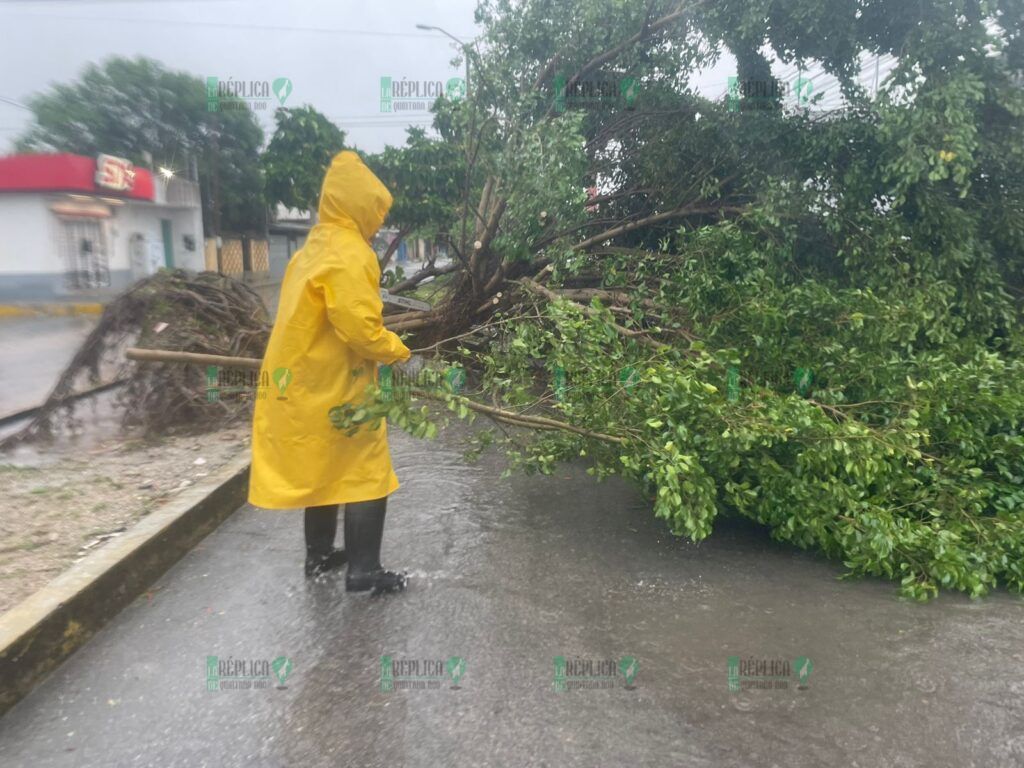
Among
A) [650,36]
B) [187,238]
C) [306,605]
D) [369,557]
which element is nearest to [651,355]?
[369,557]

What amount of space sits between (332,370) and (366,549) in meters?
0.84

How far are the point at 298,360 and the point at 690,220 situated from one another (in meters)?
4.48

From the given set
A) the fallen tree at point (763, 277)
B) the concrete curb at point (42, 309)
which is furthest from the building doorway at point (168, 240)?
the fallen tree at point (763, 277)

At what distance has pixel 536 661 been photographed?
10.4 ft

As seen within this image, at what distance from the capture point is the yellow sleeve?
3.28 metres

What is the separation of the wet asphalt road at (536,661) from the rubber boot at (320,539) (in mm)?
100

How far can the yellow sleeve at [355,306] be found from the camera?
3.28 metres

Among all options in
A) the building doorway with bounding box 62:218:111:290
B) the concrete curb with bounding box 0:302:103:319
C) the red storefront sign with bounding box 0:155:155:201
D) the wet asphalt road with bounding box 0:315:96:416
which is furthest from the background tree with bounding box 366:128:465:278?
the red storefront sign with bounding box 0:155:155:201

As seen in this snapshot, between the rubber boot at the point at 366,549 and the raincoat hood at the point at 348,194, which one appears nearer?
the raincoat hood at the point at 348,194

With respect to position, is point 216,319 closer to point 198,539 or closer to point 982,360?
point 198,539

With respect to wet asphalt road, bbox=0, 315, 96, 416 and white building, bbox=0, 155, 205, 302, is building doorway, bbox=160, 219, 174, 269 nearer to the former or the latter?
white building, bbox=0, 155, 205, 302

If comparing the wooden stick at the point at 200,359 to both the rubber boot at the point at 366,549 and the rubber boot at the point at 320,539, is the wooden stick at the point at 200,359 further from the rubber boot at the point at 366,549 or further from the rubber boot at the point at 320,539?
the rubber boot at the point at 366,549

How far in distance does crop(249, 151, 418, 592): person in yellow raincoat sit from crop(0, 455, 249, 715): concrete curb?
73cm

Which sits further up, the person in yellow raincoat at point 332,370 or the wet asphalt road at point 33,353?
the person in yellow raincoat at point 332,370
